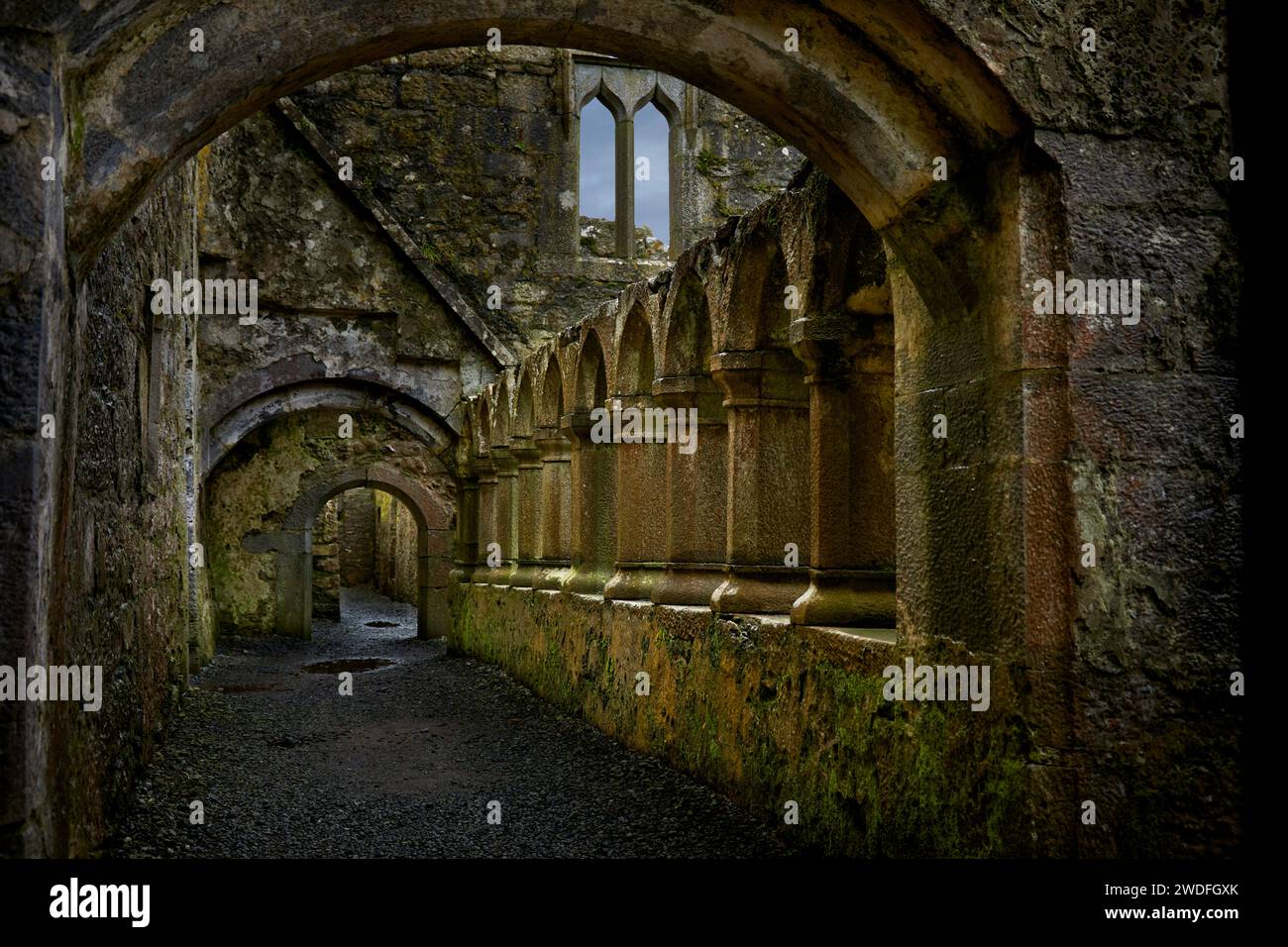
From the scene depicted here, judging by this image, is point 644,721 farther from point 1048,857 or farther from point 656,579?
point 1048,857

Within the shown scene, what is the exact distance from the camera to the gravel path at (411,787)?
3.88m

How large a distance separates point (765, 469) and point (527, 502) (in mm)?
4890

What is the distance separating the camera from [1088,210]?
2.57 m

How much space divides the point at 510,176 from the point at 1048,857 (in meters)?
12.8

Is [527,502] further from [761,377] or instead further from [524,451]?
[761,377]

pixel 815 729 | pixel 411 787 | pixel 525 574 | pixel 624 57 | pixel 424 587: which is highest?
pixel 624 57

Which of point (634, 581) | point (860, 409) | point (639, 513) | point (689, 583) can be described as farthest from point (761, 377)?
point (634, 581)

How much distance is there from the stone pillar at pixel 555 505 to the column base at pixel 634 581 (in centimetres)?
186

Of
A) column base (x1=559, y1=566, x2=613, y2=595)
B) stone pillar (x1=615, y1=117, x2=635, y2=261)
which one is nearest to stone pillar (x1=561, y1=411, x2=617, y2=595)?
column base (x1=559, y1=566, x2=613, y2=595)

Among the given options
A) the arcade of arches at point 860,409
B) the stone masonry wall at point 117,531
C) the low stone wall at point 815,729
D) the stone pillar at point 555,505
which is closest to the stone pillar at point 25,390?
the arcade of arches at point 860,409

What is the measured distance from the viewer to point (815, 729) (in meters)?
3.53

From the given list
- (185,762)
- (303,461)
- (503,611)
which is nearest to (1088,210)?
(185,762)

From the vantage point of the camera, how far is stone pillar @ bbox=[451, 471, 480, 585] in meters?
11.5

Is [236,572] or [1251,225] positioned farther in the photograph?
[236,572]
